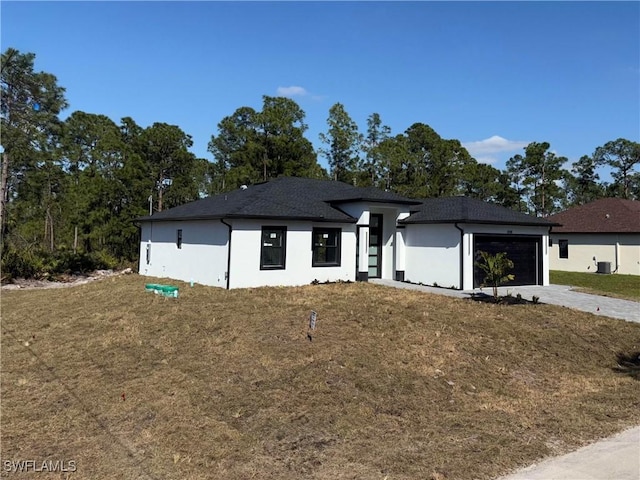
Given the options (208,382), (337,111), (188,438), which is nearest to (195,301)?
(208,382)

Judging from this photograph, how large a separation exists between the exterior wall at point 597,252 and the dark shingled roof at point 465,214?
10963 mm

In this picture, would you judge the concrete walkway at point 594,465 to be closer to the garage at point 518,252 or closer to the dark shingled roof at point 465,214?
the dark shingled roof at point 465,214

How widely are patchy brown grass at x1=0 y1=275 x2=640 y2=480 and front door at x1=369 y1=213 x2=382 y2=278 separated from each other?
624cm

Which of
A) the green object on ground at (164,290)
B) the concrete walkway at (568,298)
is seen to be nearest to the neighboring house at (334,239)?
the concrete walkway at (568,298)

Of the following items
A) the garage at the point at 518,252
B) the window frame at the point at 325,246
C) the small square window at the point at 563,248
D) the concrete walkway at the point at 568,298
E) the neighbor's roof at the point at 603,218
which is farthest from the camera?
the small square window at the point at 563,248

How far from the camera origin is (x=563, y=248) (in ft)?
93.8

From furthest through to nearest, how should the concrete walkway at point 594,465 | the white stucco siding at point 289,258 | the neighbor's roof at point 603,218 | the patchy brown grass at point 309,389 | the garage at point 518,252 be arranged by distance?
the neighbor's roof at point 603,218
the garage at point 518,252
the white stucco siding at point 289,258
the patchy brown grass at point 309,389
the concrete walkway at point 594,465

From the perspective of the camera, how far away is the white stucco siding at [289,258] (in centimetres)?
1455

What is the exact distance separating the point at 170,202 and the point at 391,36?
2280cm

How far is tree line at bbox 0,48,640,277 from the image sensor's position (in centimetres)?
2903

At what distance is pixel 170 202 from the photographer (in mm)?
32562

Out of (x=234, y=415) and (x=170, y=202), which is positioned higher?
(x=170, y=202)

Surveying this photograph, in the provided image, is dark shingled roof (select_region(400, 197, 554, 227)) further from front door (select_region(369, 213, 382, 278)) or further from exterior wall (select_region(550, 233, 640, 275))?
exterior wall (select_region(550, 233, 640, 275))

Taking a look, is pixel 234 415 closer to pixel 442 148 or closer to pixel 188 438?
pixel 188 438
